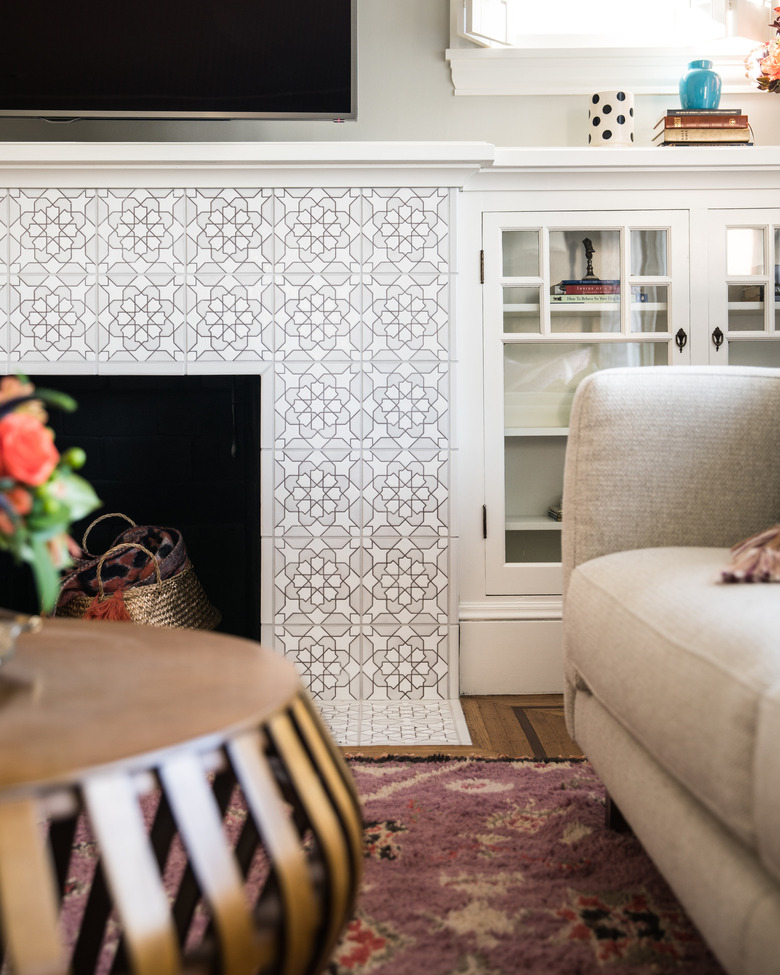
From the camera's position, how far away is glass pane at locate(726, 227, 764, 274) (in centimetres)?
222

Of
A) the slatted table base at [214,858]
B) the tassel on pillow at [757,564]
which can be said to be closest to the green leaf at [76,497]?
the slatted table base at [214,858]

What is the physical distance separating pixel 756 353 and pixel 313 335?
1222 mm

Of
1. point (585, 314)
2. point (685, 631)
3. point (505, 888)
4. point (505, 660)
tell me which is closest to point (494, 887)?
point (505, 888)

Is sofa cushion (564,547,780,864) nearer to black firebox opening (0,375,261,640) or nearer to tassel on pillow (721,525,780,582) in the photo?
tassel on pillow (721,525,780,582)

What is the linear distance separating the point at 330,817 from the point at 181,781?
0.15 metres

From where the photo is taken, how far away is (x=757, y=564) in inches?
41.1

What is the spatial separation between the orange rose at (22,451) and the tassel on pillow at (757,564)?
2.62 ft

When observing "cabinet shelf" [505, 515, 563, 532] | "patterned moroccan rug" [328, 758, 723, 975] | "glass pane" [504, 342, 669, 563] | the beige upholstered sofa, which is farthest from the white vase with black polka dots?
"patterned moroccan rug" [328, 758, 723, 975]

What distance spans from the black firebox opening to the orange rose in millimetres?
1625

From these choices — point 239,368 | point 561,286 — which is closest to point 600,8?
point 561,286

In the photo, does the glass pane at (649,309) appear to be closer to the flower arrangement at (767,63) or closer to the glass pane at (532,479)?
the glass pane at (532,479)

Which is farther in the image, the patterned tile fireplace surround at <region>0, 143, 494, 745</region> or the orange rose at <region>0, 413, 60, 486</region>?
the patterned tile fireplace surround at <region>0, 143, 494, 745</region>

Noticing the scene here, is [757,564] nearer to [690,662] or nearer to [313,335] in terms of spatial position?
[690,662]

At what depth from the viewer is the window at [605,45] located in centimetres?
242
